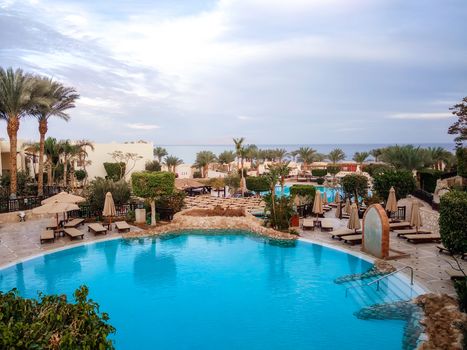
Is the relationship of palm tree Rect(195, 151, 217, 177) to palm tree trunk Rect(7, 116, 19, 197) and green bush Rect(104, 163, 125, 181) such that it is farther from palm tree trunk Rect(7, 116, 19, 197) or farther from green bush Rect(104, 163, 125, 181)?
palm tree trunk Rect(7, 116, 19, 197)

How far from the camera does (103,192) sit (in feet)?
74.7

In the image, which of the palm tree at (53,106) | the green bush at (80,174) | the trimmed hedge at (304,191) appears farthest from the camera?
the green bush at (80,174)

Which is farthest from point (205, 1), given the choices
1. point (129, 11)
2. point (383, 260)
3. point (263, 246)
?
point (383, 260)

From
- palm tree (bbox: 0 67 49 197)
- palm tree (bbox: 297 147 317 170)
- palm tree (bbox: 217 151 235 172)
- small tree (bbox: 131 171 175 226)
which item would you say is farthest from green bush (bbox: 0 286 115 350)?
palm tree (bbox: 297 147 317 170)

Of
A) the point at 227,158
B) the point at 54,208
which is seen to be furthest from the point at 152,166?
the point at 54,208

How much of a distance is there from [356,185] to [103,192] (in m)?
17.0

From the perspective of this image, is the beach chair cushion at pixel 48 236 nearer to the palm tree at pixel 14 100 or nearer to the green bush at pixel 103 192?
the green bush at pixel 103 192

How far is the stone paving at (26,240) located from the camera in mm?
15703

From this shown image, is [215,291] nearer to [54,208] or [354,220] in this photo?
[354,220]

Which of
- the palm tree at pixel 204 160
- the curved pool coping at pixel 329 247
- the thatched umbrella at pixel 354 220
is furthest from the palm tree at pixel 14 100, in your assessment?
the palm tree at pixel 204 160

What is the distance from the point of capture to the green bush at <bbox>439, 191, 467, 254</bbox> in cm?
1187

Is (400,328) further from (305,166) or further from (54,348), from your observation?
(305,166)

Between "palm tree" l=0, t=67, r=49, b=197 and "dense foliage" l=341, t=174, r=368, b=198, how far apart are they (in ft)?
72.3

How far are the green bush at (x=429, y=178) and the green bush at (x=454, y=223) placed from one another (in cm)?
2089
